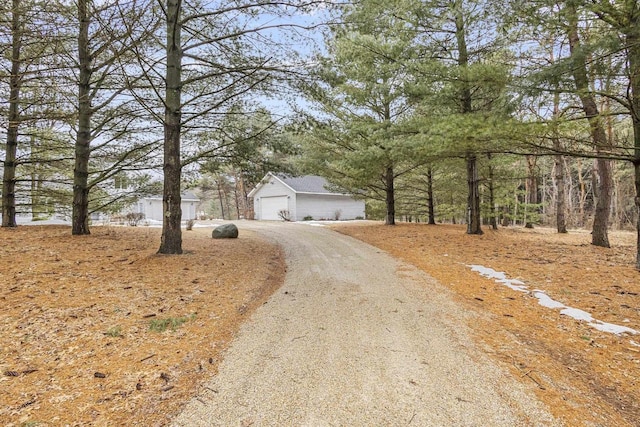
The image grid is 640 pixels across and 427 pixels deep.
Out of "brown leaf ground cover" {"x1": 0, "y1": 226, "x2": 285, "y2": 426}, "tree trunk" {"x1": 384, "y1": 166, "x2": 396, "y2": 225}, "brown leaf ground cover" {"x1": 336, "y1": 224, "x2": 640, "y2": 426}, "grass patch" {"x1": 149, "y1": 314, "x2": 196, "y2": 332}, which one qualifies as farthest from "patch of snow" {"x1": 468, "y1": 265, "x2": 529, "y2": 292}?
"tree trunk" {"x1": 384, "y1": 166, "x2": 396, "y2": 225}

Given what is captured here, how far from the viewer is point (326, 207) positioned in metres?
23.8

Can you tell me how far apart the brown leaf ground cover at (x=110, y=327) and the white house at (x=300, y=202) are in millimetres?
15489

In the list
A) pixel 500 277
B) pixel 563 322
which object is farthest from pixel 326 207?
pixel 563 322

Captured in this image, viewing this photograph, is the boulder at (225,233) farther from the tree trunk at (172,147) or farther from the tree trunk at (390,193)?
the tree trunk at (390,193)

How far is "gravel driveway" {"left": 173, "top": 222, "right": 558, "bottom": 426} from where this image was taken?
2090 millimetres

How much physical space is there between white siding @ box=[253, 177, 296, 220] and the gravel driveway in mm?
17590

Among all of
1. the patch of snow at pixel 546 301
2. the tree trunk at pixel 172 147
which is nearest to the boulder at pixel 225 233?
the tree trunk at pixel 172 147

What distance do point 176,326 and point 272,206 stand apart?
66.4 feet

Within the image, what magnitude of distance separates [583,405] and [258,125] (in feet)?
23.3

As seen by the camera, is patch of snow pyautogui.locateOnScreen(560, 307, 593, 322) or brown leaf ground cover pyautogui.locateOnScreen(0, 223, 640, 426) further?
patch of snow pyautogui.locateOnScreen(560, 307, 593, 322)

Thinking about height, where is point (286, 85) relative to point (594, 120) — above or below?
above

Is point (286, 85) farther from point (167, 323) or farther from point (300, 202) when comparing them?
point (300, 202)

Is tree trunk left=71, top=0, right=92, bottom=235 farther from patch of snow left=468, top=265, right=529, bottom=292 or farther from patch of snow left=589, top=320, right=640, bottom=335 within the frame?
patch of snow left=589, top=320, right=640, bottom=335

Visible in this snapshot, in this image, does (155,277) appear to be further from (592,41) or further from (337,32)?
(592,41)
